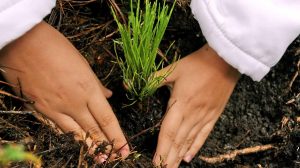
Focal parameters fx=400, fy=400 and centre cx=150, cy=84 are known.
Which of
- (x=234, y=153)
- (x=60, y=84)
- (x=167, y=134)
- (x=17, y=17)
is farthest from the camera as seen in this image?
(x=234, y=153)

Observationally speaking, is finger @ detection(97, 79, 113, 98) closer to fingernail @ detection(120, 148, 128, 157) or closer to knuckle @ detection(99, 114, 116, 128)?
knuckle @ detection(99, 114, 116, 128)

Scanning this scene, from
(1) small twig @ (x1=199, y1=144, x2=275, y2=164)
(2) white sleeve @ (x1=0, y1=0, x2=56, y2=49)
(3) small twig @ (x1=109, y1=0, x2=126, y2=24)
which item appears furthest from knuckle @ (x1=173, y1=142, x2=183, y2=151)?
(2) white sleeve @ (x1=0, y1=0, x2=56, y2=49)

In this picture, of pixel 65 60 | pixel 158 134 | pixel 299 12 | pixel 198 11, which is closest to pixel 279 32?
pixel 299 12

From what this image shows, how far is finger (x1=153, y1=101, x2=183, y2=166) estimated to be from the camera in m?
1.22

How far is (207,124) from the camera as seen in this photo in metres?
1.34

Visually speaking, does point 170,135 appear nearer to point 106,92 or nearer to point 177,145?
point 177,145

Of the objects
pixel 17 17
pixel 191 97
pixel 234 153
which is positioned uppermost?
pixel 17 17

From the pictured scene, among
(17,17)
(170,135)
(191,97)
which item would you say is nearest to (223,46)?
(191,97)

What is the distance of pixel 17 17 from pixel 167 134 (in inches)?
21.7

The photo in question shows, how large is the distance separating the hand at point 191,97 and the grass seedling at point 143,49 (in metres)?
0.07

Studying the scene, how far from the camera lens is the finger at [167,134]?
122 cm

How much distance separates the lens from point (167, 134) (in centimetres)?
123

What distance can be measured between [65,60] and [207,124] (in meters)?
0.52

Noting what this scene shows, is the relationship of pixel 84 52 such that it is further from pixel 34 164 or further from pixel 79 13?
pixel 34 164
